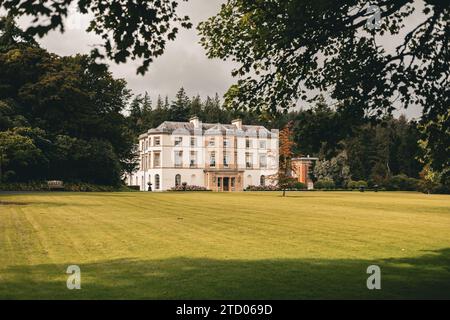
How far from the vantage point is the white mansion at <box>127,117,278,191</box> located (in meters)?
85.9

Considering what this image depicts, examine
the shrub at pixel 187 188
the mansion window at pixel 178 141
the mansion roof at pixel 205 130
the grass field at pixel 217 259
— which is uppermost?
the mansion roof at pixel 205 130

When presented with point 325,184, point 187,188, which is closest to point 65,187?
point 187,188

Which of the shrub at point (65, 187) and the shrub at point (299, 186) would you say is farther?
the shrub at point (299, 186)

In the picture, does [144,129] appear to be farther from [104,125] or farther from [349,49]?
[349,49]

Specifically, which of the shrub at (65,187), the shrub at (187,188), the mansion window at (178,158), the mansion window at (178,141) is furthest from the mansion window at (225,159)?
the shrub at (65,187)

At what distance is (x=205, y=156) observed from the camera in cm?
8869

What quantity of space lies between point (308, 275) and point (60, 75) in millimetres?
49022

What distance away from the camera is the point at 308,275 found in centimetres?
946

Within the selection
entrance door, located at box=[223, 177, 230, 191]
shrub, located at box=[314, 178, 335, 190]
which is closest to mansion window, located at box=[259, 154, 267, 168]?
entrance door, located at box=[223, 177, 230, 191]

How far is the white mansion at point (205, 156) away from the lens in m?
85.9

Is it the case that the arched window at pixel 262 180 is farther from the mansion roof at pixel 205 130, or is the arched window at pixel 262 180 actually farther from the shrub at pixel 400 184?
the shrub at pixel 400 184

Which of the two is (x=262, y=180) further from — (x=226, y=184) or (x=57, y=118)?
(x=57, y=118)

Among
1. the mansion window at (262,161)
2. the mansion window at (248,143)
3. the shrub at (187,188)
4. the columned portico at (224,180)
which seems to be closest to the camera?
the shrub at (187,188)

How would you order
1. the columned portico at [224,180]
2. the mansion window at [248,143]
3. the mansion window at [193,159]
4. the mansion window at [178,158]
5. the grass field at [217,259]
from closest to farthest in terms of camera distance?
the grass field at [217,259]
the mansion window at [178,158]
the mansion window at [193,159]
the columned portico at [224,180]
the mansion window at [248,143]
